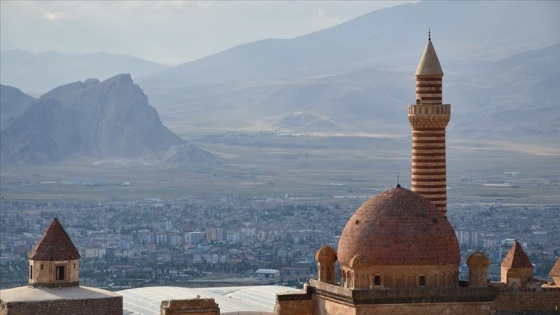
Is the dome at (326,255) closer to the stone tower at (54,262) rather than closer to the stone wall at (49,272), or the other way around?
the stone tower at (54,262)

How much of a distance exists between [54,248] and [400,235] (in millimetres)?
13348

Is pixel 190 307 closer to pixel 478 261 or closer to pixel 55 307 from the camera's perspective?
pixel 55 307

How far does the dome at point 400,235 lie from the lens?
4506cm

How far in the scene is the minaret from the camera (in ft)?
181

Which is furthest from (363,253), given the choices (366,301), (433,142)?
(433,142)

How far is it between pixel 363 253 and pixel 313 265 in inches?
4124

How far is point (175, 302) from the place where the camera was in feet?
159

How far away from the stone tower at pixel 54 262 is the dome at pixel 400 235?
11.1 metres

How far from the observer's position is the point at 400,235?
1781 inches

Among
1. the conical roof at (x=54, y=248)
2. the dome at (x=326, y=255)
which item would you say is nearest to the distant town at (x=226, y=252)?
the conical roof at (x=54, y=248)

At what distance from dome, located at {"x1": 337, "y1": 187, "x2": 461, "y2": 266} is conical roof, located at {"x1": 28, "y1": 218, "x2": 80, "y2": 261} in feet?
36.3

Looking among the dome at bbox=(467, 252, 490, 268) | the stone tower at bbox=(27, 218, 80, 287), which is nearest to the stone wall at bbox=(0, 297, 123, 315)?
the stone tower at bbox=(27, 218, 80, 287)

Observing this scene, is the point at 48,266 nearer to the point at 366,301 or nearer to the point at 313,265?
the point at 366,301

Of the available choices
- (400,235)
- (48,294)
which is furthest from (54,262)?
(400,235)
